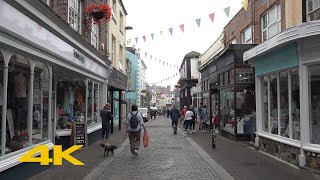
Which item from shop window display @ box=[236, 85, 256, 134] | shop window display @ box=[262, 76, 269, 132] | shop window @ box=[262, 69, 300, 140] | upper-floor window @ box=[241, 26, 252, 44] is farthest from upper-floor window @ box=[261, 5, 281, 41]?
shop window @ box=[262, 69, 300, 140]

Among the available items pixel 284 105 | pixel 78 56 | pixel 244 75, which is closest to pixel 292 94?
pixel 284 105

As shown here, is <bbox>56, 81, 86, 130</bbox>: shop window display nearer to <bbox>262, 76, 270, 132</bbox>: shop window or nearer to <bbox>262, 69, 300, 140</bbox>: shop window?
<bbox>262, 76, 270, 132</bbox>: shop window

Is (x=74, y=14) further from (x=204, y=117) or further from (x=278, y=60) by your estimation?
(x=204, y=117)

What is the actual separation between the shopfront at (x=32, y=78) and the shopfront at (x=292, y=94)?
19.6 feet

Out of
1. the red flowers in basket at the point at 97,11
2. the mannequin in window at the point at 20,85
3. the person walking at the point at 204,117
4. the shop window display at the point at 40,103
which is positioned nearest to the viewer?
the mannequin in window at the point at 20,85

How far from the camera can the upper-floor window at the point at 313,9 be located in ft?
38.5

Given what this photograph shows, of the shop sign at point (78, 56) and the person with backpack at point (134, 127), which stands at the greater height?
the shop sign at point (78, 56)

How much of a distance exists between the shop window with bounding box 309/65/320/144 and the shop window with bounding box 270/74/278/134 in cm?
241

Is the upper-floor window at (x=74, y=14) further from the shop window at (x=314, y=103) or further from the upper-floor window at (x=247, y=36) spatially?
the upper-floor window at (x=247, y=36)

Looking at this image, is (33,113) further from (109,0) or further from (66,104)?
(109,0)

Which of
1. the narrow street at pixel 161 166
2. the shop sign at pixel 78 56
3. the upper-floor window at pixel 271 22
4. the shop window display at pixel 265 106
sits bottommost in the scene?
the narrow street at pixel 161 166

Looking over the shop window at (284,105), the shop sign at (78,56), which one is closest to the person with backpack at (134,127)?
the shop sign at (78,56)

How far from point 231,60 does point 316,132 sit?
844 centimetres

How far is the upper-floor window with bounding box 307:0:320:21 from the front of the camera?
38.5 ft
